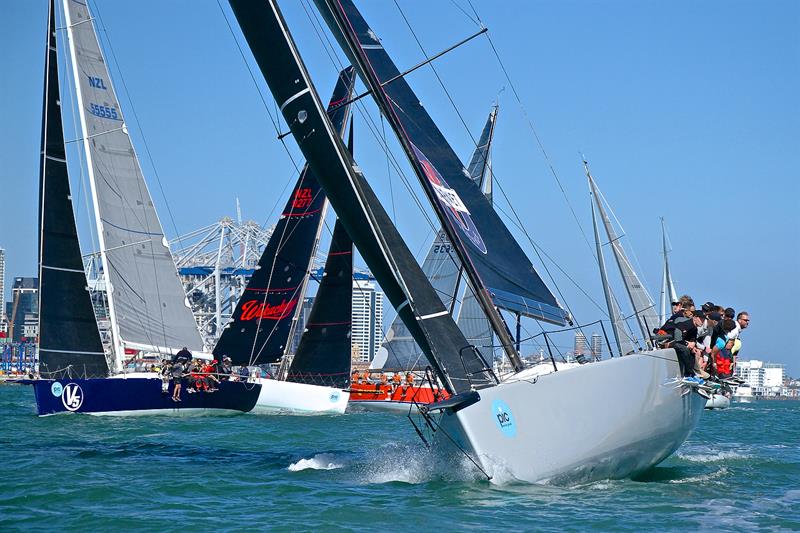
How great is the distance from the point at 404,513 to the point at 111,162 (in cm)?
1527

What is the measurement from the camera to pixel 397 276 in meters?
9.51

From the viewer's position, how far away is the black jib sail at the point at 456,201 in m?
10.2

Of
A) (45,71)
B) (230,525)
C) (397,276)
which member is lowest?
(230,525)

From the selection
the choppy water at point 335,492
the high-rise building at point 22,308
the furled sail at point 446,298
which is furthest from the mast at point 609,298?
the high-rise building at point 22,308

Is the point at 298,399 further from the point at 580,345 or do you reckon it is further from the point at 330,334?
the point at 580,345

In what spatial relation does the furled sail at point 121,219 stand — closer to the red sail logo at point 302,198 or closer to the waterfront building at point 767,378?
the red sail logo at point 302,198

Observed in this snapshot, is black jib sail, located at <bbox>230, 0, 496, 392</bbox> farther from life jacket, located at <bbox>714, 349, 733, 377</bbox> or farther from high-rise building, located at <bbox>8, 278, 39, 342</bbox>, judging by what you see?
high-rise building, located at <bbox>8, 278, 39, 342</bbox>

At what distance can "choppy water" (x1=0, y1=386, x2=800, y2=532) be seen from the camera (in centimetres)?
797

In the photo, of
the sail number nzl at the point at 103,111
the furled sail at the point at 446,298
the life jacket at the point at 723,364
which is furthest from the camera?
the furled sail at the point at 446,298

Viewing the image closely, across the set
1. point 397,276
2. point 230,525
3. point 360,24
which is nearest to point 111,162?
point 360,24

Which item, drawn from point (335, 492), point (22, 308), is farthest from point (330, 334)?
point (22, 308)

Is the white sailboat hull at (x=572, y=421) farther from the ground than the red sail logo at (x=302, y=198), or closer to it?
closer to it

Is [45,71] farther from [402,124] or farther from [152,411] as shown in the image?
[402,124]

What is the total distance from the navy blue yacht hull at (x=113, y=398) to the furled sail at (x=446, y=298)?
22.3ft
